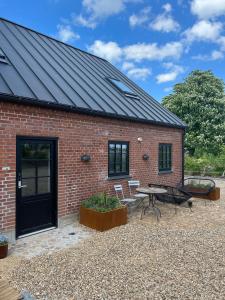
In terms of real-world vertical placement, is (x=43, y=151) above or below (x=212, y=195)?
above

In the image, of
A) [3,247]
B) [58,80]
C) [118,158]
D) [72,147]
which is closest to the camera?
[3,247]

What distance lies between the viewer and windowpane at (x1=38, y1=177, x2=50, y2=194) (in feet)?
22.7

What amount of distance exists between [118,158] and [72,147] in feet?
7.71

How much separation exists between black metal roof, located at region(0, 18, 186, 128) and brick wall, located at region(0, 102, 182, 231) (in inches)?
12.0

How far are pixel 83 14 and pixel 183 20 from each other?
22.9 ft

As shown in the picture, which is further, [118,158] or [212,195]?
[212,195]

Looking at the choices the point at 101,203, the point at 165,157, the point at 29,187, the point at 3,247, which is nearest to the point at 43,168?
the point at 29,187

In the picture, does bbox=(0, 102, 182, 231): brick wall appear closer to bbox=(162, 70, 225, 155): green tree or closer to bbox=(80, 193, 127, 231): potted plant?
bbox=(80, 193, 127, 231): potted plant

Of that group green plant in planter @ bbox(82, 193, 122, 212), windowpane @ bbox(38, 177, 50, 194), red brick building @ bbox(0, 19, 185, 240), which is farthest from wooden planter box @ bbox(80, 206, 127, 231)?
windowpane @ bbox(38, 177, 50, 194)

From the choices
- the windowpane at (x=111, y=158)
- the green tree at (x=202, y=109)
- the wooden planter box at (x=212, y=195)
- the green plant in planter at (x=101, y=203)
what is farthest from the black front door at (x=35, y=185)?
the green tree at (x=202, y=109)

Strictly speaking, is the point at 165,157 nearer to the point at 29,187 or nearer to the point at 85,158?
the point at 85,158

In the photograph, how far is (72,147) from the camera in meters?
7.69

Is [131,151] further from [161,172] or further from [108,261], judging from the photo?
[108,261]

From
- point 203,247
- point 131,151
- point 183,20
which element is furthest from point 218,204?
point 183,20
